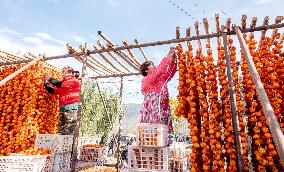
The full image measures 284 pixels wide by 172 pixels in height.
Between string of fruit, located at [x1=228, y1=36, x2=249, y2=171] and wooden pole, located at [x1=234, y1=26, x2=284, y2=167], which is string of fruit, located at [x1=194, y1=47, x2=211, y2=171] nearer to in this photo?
string of fruit, located at [x1=228, y1=36, x2=249, y2=171]

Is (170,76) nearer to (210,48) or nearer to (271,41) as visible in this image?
(210,48)

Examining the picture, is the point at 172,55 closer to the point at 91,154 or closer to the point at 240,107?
the point at 240,107

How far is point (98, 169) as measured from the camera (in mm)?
7633

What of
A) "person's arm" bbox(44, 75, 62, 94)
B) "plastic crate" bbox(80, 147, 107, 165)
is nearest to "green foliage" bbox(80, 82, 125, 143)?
"plastic crate" bbox(80, 147, 107, 165)

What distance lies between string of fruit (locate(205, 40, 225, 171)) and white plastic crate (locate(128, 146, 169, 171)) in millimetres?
804

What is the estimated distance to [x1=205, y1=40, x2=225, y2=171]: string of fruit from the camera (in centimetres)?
393

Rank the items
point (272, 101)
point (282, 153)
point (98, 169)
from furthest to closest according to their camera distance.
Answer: point (98, 169), point (272, 101), point (282, 153)

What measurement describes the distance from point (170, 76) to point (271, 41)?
1855 mm

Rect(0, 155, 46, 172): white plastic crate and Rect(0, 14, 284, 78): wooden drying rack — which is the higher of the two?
Rect(0, 14, 284, 78): wooden drying rack

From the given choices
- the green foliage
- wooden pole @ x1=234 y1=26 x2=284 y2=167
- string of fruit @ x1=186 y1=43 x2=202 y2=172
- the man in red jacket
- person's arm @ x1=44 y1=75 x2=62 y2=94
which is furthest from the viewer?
the green foliage

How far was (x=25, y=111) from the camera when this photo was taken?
6.91m

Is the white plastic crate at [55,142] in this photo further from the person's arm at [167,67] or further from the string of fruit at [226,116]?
the string of fruit at [226,116]

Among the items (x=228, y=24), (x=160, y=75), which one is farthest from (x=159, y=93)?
(x=228, y=24)

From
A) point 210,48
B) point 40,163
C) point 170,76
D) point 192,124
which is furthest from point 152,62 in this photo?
point 40,163
